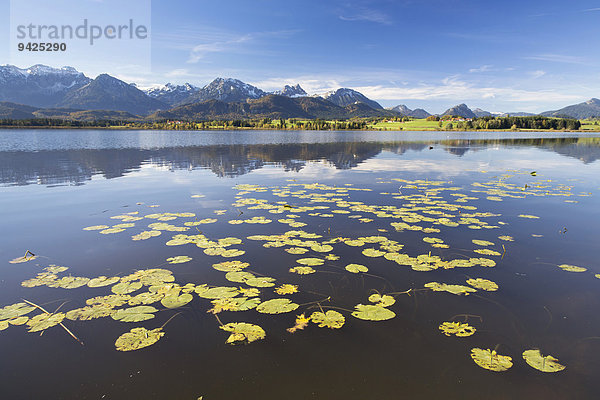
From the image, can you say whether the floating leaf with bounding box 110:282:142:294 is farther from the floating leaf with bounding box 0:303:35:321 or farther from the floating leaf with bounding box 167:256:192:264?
the floating leaf with bounding box 0:303:35:321

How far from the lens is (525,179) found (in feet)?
99.3

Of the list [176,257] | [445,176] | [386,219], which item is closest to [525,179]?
[445,176]

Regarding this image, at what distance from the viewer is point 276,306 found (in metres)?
8.49

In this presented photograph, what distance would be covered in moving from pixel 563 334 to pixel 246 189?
21.3 meters

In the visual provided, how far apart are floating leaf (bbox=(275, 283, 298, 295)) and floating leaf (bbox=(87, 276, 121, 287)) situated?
18.0ft

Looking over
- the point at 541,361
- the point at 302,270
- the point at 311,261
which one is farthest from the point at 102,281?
the point at 541,361

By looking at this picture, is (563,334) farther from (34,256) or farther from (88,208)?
(88,208)

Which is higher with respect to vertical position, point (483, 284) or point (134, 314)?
point (483, 284)

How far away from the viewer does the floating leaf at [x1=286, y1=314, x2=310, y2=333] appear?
7.67 meters

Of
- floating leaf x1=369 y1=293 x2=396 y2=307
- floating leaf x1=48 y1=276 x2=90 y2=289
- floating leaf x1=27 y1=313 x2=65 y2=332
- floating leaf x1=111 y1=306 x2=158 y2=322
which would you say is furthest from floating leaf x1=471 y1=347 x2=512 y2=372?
floating leaf x1=48 y1=276 x2=90 y2=289

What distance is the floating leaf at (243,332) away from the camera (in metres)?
7.26

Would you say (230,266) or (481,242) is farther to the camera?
(481,242)

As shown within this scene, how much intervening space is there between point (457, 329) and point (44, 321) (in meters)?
10.9

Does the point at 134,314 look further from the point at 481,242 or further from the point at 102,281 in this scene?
the point at 481,242
